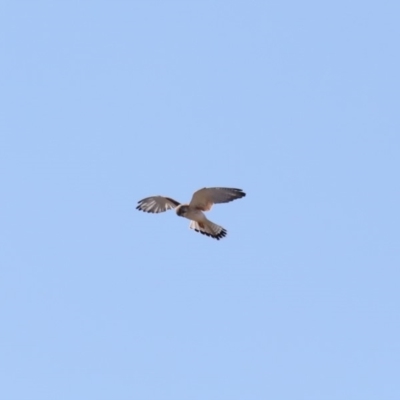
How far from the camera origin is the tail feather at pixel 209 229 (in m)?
27.7

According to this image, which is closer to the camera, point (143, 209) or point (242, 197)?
point (242, 197)

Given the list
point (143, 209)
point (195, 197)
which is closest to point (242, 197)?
point (195, 197)

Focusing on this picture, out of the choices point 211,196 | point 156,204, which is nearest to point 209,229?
point 211,196

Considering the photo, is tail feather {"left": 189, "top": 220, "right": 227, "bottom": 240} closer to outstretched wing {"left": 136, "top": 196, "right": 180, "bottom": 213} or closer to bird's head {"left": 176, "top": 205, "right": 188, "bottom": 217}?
bird's head {"left": 176, "top": 205, "right": 188, "bottom": 217}

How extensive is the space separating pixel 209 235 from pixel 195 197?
1.05 metres

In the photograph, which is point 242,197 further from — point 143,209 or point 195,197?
point 143,209

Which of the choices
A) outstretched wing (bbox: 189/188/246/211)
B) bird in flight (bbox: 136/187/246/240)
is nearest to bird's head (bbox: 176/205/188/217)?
bird in flight (bbox: 136/187/246/240)

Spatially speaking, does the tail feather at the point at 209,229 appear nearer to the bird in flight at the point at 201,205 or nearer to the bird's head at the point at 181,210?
the bird in flight at the point at 201,205

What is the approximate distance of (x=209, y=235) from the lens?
27812 mm

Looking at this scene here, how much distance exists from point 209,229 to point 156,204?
4.96 ft

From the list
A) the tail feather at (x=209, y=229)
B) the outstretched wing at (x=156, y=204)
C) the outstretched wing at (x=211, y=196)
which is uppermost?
the outstretched wing at (x=156, y=204)

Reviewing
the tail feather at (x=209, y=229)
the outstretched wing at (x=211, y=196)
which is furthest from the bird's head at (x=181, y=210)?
the tail feather at (x=209, y=229)

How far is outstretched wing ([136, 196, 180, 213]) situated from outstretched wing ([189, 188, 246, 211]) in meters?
1.00

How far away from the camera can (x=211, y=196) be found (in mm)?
27125
